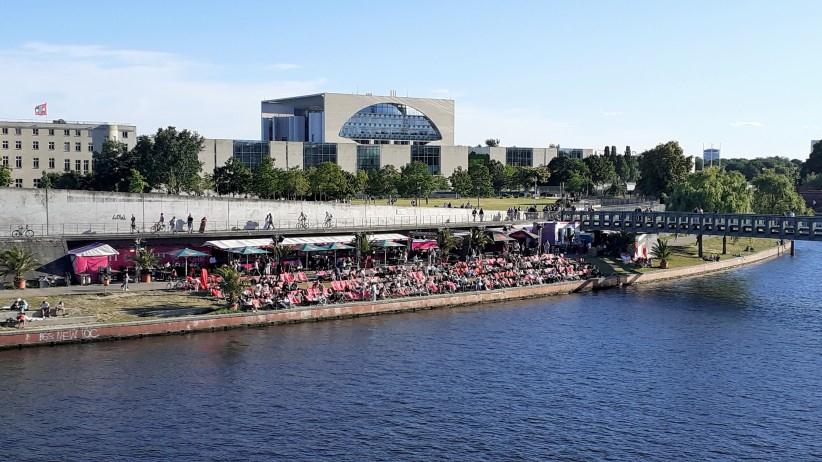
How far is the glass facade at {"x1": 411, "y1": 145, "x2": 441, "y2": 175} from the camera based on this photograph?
144250 mm

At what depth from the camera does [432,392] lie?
42031 mm

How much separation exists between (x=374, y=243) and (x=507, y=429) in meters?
35.5

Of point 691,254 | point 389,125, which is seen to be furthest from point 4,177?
point 691,254

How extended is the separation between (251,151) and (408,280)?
67.6m

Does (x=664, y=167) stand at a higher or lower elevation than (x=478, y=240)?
higher

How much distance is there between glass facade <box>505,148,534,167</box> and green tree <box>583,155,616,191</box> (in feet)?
33.5

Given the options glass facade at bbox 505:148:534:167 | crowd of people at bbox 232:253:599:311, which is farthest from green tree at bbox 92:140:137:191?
glass facade at bbox 505:148:534:167

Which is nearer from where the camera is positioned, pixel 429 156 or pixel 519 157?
pixel 429 156

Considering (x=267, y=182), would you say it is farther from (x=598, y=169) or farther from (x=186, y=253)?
(x=598, y=169)

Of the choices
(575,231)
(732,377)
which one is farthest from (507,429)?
(575,231)

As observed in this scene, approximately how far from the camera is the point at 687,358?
49844 mm

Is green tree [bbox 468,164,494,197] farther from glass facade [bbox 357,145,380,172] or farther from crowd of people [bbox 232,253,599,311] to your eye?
crowd of people [bbox 232,253,599,311]

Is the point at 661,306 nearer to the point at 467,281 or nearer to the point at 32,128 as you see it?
the point at 467,281

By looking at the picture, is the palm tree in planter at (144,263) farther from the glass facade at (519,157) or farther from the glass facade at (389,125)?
the glass facade at (519,157)
